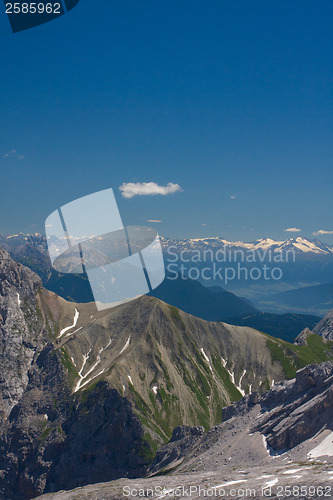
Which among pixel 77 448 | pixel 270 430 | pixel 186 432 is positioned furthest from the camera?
pixel 77 448

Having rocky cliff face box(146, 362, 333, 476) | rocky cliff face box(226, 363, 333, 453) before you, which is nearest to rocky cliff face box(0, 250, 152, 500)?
rocky cliff face box(146, 362, 333, 476)

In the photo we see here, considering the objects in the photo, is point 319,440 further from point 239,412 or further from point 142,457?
point 142,457

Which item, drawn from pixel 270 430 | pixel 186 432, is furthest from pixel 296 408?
pixel 186 432

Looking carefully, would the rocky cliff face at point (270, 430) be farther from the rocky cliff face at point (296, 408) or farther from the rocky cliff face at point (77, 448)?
the rocky cliff face at point (77, 448)

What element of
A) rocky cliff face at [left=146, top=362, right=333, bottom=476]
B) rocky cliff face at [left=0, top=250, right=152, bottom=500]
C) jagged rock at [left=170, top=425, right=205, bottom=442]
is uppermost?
rocky cliff face at [left=146, top=362, right=333, bottom=476]

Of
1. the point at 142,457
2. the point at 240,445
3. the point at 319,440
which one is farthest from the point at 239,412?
the point at 142,457

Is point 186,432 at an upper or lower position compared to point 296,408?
lower

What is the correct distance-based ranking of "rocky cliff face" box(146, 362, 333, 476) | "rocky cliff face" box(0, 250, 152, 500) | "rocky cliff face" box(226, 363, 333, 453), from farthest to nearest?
"rocky cliff face" box(0, 250, 152, 500) < "rocky cliff face" box(226, 363, 333, 453) < "rocky cliff face" box(146, 362, 333, 476)

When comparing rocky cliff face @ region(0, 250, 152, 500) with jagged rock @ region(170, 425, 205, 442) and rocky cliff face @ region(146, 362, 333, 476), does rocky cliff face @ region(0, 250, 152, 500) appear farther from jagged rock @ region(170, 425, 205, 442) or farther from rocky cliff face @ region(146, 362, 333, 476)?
rocky cliff face @ region(146, 362, 333, 476)

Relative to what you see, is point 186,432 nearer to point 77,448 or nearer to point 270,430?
point 270,430

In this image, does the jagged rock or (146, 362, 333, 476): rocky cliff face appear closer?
(146, 362, 333, 476): rocky cliff face

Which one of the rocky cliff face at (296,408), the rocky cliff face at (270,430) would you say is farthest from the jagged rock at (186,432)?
the rocky cliff face at (296,408)
